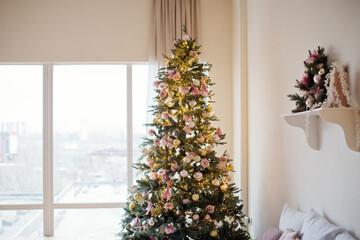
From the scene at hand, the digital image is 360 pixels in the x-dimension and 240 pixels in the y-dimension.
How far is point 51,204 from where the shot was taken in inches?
177

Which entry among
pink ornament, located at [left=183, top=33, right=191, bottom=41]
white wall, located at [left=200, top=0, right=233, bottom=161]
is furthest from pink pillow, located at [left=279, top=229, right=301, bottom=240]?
white wall, located at [left=200, top=0, right=233, bottom=161]

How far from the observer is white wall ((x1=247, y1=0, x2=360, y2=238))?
167 centimetres

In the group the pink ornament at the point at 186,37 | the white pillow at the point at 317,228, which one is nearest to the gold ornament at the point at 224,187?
the white pillow at the point at 317,228

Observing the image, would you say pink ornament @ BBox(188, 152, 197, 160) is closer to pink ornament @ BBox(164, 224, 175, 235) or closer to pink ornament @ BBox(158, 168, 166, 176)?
pink ornament @ BBox(158, 168, 166, 176)

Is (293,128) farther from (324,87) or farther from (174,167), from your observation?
(174,167)

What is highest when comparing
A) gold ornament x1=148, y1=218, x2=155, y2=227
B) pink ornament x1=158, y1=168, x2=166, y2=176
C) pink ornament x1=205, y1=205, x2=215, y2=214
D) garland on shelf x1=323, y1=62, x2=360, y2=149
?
garland on shelf x1=323, y1=62, x2=360, y2=149

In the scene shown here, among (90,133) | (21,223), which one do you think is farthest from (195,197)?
(21,223)

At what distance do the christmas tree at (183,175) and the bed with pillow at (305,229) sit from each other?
0.69m

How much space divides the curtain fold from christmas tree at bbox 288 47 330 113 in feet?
8.61

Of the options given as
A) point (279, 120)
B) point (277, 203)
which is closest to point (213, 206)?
point (277, 203)

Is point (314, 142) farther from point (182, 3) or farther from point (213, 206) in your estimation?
point (182, 3)

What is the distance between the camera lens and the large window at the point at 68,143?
4508 millimetres

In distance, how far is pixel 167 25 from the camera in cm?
435

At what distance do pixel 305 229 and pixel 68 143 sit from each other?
3.46 m
